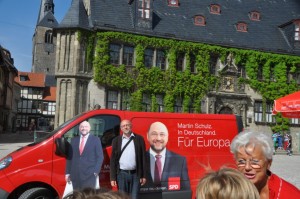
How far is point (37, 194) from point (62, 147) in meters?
0.91

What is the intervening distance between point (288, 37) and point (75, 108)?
18500mm

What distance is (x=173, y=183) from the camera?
7680mm

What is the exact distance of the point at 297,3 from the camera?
118 feet

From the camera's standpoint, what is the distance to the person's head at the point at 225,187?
2.02m

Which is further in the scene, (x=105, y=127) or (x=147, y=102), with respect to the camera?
(x=147, y=102)

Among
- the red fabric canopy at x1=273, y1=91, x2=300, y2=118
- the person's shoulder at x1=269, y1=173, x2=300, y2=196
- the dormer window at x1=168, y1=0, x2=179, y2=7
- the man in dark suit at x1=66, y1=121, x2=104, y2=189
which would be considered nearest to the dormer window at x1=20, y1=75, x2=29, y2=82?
the dormer window at x1=168, y1=0, x2=179, y2=7

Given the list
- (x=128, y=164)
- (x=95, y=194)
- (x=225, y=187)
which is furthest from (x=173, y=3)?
(x=95, y=194)

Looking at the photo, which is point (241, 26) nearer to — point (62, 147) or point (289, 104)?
point (289, 104)

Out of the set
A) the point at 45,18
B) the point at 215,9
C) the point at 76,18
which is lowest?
the point at 76,18

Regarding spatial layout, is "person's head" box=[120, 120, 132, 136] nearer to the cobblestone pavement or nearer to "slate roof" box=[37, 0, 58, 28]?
A: the cobblestone pavement

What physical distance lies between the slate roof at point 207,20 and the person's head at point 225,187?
24.4 metres

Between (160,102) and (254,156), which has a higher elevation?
(160,102)

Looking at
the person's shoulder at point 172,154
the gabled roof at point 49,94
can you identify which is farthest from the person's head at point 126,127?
the gabled roof at point 49,94

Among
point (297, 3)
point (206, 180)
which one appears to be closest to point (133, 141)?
point (206, 180)
